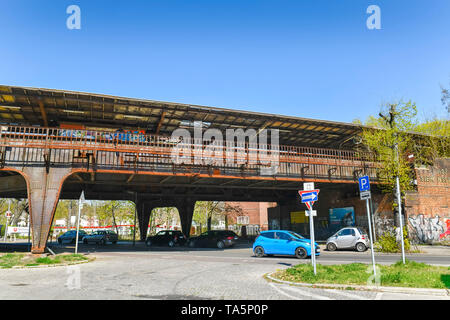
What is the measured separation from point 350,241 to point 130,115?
1759 centimetres

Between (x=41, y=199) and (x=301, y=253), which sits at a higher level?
(x=41, y=199)

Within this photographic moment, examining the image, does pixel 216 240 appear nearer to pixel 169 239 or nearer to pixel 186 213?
pixel 169 239

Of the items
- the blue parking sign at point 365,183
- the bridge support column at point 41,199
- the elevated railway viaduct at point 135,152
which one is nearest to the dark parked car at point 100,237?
the elevated railway viaduct at point 135,152

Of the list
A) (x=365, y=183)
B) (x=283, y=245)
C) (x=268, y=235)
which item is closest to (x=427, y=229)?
(x=283, y=245)

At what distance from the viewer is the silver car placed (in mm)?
21516

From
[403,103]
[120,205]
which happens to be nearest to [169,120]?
[403,103]

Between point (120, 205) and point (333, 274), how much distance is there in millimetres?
50223

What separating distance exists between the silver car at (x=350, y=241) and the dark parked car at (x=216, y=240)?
8.19 metres

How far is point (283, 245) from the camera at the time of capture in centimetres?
1806

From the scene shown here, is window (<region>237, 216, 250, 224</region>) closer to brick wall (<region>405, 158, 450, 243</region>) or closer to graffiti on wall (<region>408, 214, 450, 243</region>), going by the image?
brick wall (<region>405, 158, 450, 243</region>)

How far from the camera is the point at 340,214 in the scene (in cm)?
2862

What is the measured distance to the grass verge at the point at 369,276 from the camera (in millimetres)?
8477

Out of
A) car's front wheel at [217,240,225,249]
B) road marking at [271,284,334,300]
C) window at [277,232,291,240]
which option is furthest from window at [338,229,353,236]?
road marking at [271,284,334,300]

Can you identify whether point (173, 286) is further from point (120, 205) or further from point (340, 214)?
point (120, 205)
